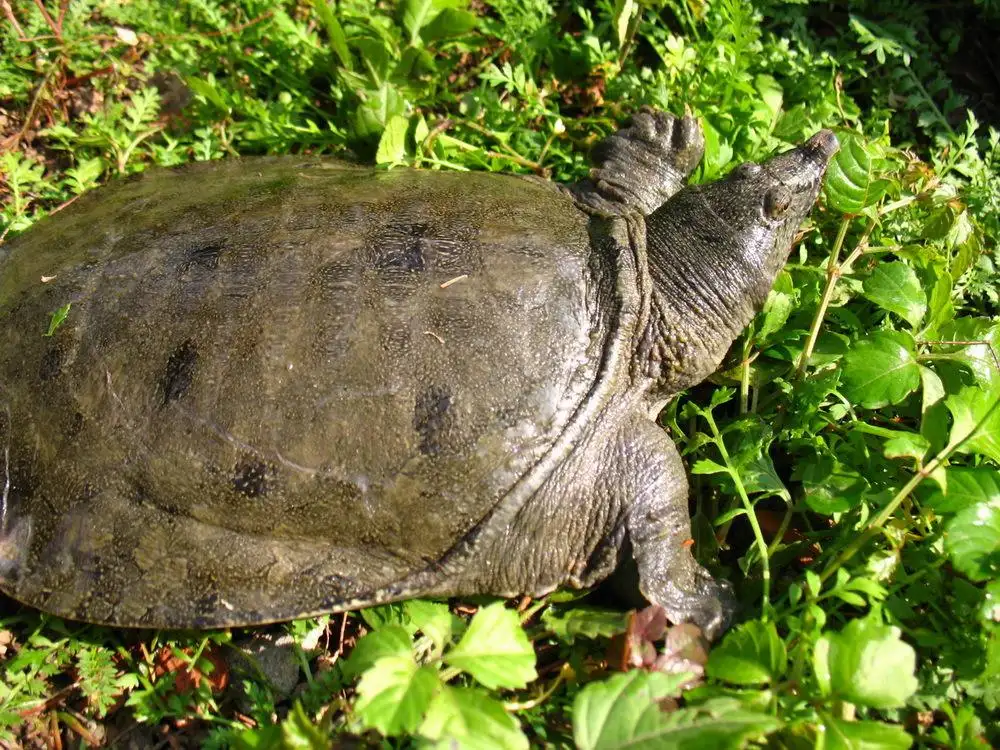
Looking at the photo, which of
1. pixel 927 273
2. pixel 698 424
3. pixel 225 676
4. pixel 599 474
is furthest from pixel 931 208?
pixel 225 676

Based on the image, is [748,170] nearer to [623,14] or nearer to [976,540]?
[623,14]

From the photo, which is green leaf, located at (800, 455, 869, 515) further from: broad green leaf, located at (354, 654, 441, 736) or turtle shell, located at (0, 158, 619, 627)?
broad green leaf, located at (354, 654, 441, 736)

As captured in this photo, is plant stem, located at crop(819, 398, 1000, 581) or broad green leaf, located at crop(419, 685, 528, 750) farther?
plant stem, located at crop(819, 398, 1000, 581)

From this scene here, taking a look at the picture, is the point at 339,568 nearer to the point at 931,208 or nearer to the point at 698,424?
the point at 698,424

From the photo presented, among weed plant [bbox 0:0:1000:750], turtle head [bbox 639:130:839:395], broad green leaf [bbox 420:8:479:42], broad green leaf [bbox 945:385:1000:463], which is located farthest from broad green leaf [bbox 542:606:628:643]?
broad green leaf [bbox 420:8:479:42]

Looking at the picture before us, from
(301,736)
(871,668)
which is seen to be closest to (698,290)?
(871,668)

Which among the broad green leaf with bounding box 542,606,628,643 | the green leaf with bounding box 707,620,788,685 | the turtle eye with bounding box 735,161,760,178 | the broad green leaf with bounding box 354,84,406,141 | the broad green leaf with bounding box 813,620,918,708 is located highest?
the turtle eye with bounding box 735,161,760,178

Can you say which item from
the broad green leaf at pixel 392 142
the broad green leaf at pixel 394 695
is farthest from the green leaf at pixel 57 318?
the broad green leaf at pixel 394 695
